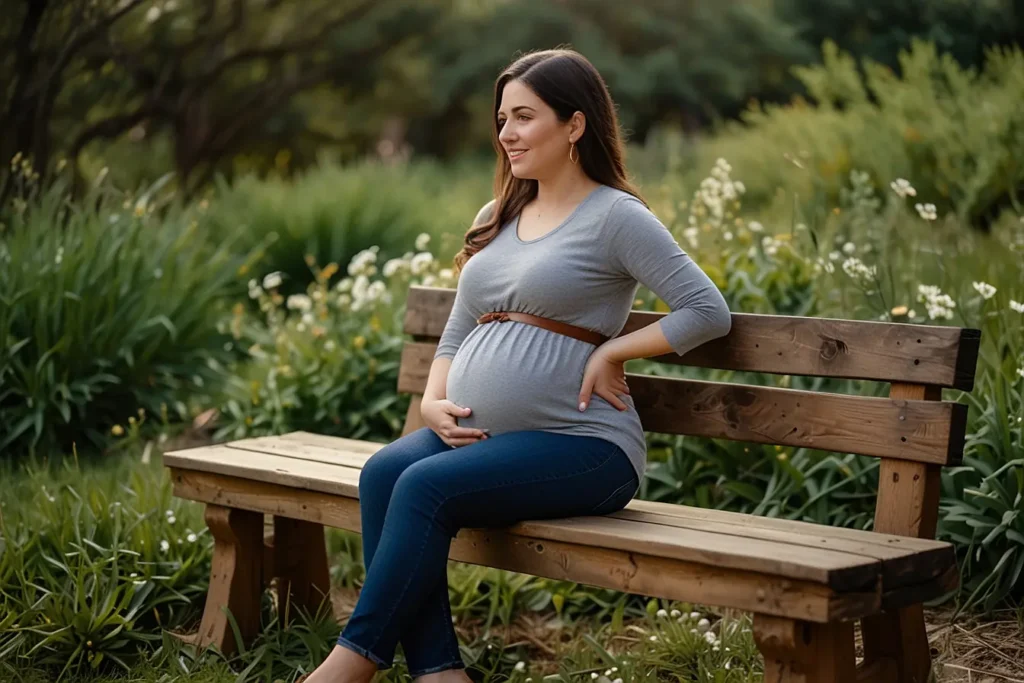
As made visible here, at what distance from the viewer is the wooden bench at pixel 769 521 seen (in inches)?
A: 91.8

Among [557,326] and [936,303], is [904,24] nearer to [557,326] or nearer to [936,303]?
[936,303]

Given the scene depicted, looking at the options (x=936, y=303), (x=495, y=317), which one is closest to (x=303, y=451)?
(x=495, y=317)

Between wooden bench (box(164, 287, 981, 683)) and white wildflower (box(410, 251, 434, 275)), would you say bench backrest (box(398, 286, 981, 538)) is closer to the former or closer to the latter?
wooden bench (box(164, 287, 981, 683))

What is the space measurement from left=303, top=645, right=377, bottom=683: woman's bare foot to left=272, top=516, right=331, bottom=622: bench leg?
102 cm

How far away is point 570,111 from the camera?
292 cm

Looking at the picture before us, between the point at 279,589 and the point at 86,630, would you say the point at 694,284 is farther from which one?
the point at 86,630

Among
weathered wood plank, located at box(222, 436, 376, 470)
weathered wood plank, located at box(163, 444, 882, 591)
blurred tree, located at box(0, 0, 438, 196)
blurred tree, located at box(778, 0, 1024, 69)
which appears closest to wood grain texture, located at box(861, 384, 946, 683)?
weathered wood plank, located at box(163, 444, 882, 591)

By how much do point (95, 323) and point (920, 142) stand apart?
442 centimetres

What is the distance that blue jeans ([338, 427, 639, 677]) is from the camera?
2.61 m

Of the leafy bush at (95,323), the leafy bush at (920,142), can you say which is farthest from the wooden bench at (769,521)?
the leafy bush at (920,142)

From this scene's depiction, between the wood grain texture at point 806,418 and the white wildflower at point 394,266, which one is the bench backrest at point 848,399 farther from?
the white wildflower at point 394,266

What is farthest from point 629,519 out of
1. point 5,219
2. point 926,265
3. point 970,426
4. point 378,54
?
point 378,54

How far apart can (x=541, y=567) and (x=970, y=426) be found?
1.50 m

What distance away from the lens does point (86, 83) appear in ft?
28.8
